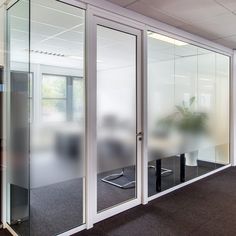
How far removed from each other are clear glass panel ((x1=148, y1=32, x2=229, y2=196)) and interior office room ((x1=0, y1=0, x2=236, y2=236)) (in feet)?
0.09

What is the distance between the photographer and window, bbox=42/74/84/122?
2664mm

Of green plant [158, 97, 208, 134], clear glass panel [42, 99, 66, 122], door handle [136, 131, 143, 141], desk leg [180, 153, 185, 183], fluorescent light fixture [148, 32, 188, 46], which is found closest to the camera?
clear glass panel [42, 99, 66, 122]

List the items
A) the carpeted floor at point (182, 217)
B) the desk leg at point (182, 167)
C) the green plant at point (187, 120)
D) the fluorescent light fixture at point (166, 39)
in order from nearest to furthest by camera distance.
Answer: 1. the carpeted floor at point (182, 217)
2. the fluorescent light fixture at point (166, 39)
3. the green plant at point (187, 120)
4. the desk leg at point (182, 167)

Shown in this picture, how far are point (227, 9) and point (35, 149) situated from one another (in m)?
3.04

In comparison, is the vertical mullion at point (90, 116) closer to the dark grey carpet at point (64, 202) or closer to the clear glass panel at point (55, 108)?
the clear glass panel at point (55, 108)

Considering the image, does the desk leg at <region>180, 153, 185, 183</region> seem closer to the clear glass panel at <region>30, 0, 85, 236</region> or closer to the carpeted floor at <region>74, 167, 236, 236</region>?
the carpeted floor at <region>74, 167, 236, 236</region>

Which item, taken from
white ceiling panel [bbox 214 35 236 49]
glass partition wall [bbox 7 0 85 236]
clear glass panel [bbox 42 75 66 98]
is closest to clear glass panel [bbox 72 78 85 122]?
glass partition wall [bbox 7 0 85 236]

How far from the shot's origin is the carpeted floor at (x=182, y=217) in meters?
2.81

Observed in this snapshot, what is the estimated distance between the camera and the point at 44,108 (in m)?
2.64

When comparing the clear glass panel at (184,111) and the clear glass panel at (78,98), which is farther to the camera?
the clear glass panel at (184,111)

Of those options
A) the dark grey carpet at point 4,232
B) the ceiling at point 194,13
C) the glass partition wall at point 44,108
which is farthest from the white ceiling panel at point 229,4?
the dark grey carpet at point 4,232

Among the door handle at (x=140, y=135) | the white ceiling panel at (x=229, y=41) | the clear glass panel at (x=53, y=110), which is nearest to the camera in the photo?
the clear glass panel at (x=53, y=110)

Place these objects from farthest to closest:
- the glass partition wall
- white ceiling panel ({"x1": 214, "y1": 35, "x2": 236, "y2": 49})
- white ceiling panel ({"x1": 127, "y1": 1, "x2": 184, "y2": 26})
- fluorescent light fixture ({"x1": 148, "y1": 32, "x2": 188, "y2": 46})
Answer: white ceiling panel ({"x1": 214, "y1": 35, "x2": 236, "y2": 49}) < fluorescent light fixture ({"x1": 148, "y1": 32, "x2": 188, "y2": 46}) < white ceiling panel ({"x1": 127, "y1": 1, "x2": 184, "y2": 26}) < the glass partition wall

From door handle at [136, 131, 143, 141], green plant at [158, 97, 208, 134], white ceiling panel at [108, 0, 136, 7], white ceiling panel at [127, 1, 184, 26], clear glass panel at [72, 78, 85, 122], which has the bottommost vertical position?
door handle at [136, 131, 143, 141]
